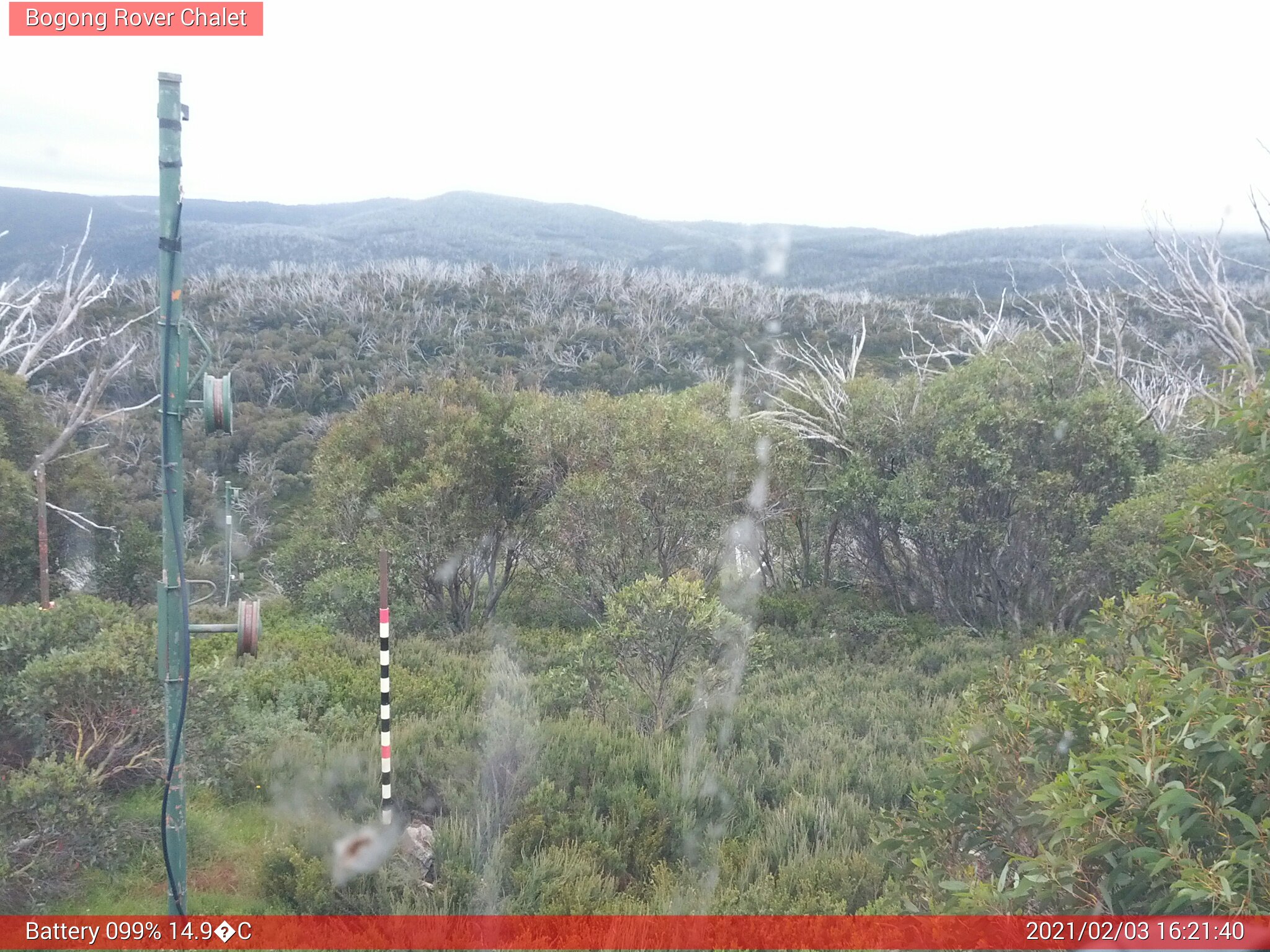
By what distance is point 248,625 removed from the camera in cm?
387

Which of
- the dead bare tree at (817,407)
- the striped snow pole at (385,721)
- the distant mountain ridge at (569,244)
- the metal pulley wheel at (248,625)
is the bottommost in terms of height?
the striped snow pole at (385,721)

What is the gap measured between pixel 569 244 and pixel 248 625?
109m

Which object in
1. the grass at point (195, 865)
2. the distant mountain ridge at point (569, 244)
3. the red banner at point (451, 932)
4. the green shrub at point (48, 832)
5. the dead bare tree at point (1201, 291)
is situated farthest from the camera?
the distant mountain ridge at point (569, 244)

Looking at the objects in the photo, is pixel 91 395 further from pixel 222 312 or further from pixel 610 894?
pixel 222 312

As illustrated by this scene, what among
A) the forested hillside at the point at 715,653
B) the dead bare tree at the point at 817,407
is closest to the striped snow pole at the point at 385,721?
the forested hillside at the point at 715,653

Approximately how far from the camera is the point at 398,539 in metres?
12.2

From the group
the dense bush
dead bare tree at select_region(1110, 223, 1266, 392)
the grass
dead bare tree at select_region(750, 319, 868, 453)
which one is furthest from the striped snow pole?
dead bare tree at select_region(750, 319, 868, 453)

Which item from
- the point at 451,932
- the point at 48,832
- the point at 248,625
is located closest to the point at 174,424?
the point at 248,625

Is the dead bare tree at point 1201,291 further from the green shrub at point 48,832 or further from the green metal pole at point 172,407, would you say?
the green shrub at point 48,832

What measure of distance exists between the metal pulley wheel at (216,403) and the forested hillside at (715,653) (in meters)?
2.40

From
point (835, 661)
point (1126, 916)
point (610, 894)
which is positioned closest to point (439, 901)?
point (610, 894)

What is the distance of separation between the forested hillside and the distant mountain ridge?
7945mm

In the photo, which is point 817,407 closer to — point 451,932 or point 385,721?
point 385,721

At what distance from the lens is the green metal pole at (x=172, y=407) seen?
12.0ft
